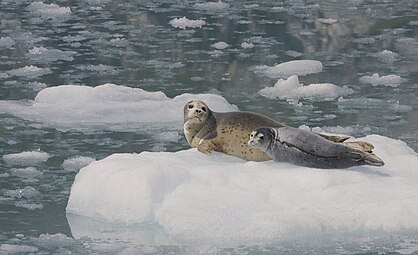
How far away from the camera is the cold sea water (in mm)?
6922

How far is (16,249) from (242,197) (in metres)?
1.21

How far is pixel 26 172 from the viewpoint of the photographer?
8.21m

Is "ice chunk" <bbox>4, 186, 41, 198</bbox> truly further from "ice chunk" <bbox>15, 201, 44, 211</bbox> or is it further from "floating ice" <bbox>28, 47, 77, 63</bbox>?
"floating ice" <bbox>28, 47, 77, 63</bbox>

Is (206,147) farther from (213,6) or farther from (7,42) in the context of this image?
(213,6)

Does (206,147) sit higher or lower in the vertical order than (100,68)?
higher

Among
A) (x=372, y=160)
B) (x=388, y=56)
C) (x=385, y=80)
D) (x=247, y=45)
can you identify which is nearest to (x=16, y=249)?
(x=372, y=160)

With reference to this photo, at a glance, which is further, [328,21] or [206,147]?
[328,21]

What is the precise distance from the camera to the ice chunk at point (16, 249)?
6.69 m

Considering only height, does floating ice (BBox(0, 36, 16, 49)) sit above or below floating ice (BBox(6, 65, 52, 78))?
below

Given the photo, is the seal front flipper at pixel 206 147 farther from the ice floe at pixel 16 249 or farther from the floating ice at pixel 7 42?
the floating ice at pixel 7 42

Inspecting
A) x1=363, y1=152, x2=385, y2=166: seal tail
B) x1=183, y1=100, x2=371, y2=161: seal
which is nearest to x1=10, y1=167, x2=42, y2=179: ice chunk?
x1=183, y1=100, x2=371, y2=161: seal

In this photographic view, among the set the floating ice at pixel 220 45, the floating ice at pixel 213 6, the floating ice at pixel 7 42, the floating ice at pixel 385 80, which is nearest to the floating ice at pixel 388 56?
the floating ice at pixel 385 80

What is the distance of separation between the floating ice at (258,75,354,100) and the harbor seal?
2913mm

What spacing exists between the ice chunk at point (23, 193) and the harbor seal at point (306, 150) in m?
1.26
